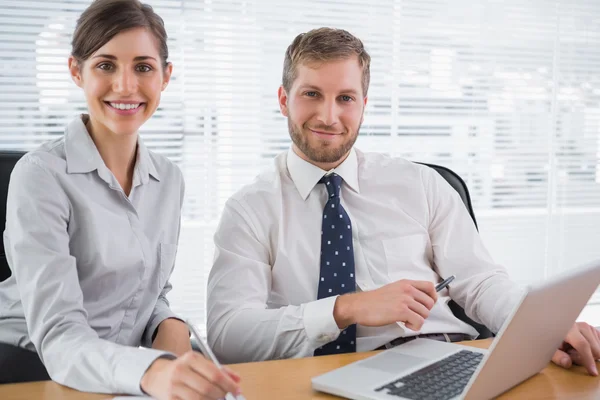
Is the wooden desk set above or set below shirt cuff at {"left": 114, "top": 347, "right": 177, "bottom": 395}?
below

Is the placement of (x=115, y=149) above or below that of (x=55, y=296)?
above

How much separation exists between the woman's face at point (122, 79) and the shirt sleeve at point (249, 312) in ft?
1.26

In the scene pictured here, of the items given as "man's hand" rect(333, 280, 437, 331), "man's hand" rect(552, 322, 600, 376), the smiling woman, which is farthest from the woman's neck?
"man's hand" rect(552, 322, 600, 376)

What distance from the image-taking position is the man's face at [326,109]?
5.71ft

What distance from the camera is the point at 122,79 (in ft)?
4.60

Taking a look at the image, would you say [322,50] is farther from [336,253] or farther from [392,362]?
[392,362]

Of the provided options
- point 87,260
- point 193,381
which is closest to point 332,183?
point 87,260

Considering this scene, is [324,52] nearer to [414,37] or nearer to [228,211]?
[228,211]

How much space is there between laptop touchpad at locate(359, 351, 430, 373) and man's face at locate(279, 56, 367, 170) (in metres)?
0.67

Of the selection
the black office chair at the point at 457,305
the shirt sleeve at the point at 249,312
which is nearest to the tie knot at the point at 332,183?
the shirt sleeve at the point at 249,312

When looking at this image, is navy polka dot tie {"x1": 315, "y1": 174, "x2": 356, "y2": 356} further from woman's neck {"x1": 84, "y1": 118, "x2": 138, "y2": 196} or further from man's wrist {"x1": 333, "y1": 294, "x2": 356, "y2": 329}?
woman's neck {"x1": 84, "y1": 118, "x2": 138, "y2": 196}

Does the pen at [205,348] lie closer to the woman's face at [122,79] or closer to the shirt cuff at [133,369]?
the shirt cuff at [133,369]

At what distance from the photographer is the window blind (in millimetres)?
2764

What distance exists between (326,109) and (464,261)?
0.54m
